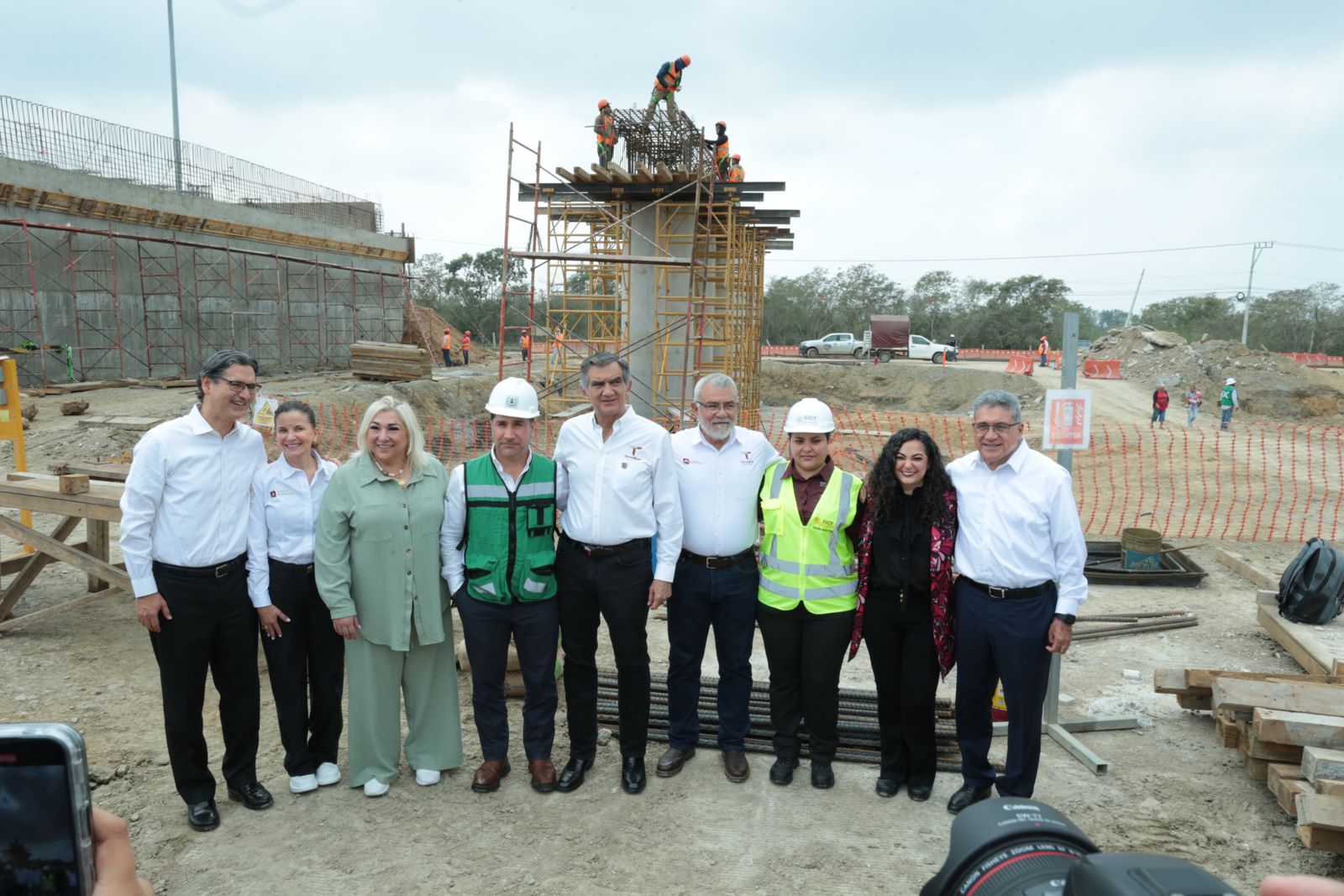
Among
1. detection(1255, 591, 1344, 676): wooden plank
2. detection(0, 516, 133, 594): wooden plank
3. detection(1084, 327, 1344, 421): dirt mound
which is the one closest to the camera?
detection(1255, 591, 1344, 676): wooden plank

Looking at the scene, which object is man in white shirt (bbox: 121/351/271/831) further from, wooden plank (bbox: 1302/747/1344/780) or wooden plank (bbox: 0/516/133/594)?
wooden plank (bbox: 1302/747/1344/780)

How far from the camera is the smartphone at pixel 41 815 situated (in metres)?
1.03

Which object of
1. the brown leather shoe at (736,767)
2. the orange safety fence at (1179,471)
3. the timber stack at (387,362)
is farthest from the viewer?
the timber stack at (387,362)

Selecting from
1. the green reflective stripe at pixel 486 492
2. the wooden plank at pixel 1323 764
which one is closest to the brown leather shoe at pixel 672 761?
the green reflective stripe at pixel 486 492

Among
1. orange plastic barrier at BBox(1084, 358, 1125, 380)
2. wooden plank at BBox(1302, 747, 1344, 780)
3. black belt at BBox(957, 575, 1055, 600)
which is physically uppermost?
orange plastic barrier at BBox(1084, 358, 1125, 380)

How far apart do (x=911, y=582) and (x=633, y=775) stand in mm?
1513

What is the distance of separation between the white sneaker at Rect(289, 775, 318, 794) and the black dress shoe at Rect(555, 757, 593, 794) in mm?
Answer: 1058

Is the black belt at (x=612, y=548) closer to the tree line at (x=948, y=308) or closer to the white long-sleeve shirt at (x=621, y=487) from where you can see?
the white long-sleeve shirt at (x=621, y=487)

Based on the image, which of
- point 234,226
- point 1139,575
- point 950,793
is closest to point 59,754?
point 950,793

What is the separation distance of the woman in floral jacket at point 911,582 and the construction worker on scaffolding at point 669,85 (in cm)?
1300

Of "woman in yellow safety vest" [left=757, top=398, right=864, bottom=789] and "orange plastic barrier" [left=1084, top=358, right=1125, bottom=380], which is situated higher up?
"orange plastic barrier" [left=1084, top=358, right=1125, bottom=380]


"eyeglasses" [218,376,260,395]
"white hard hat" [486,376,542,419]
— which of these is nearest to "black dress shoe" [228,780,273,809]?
"eyeglasses" [218,376,260,395]

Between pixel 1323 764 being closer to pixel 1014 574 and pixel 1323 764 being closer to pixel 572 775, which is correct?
pixel 1014 574

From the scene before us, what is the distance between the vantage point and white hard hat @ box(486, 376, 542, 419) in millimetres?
3553
